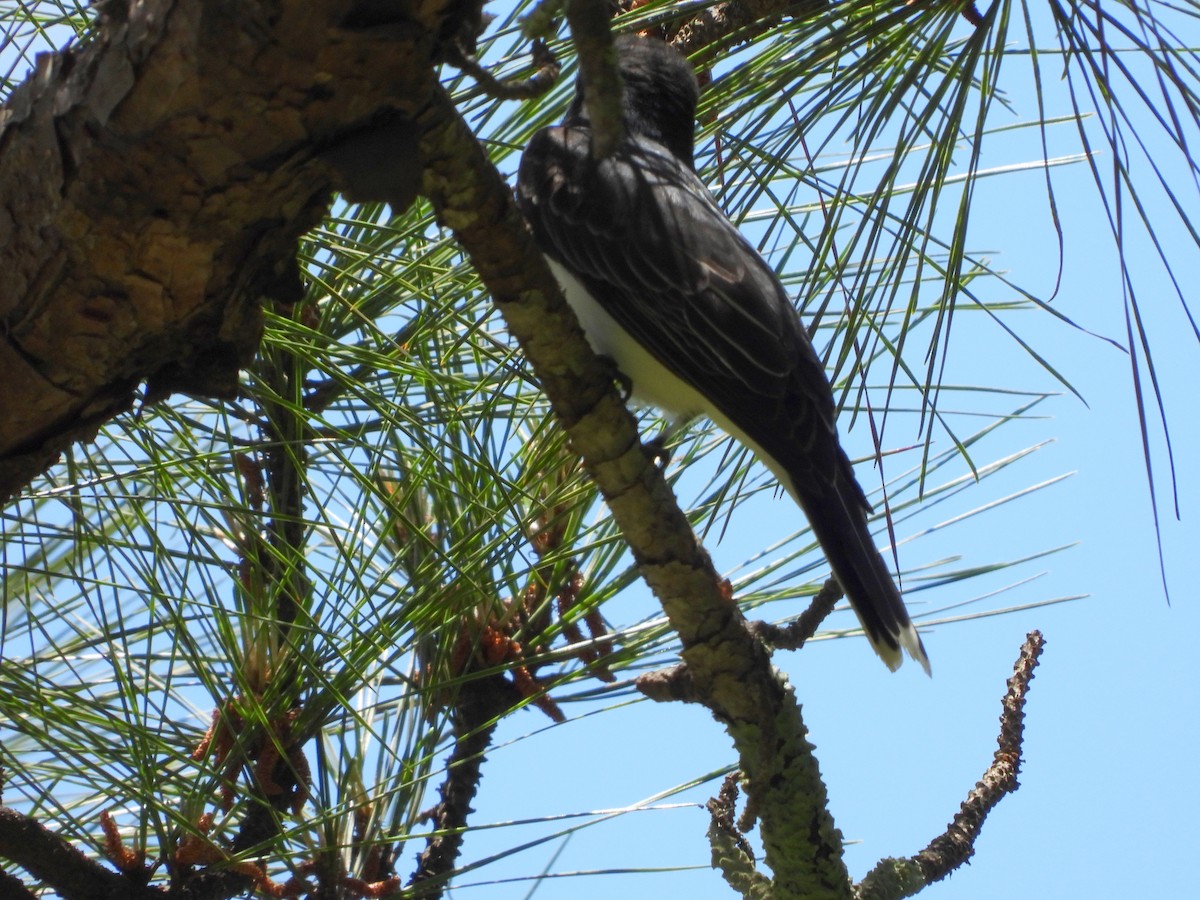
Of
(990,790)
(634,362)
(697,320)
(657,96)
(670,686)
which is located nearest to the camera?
(670,686)

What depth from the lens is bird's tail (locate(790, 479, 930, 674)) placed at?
6.28ft

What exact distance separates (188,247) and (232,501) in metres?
0.77

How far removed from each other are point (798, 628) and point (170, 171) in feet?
3.27

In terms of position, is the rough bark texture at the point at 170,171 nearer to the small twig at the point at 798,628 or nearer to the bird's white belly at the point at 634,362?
the small twig at the point at 798,628

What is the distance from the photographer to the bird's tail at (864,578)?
1.92 metres

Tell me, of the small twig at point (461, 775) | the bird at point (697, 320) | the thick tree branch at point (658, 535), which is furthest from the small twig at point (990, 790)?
the small twig at point (461, 775)

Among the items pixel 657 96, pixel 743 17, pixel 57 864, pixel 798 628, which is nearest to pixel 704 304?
pixel 743 17

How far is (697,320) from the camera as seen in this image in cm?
208

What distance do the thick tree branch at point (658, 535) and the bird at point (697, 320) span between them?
424 mm

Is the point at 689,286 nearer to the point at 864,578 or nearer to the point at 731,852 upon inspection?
the point at 864,578

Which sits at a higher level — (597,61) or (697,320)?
(697,320)

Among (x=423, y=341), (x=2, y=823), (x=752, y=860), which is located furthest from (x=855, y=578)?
(x=2, y=823)

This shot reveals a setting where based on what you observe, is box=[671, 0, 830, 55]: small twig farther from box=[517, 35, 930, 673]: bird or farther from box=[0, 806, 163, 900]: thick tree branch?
box=[0, 806, 163, 900]: thick tree branch

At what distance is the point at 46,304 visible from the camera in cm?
112
